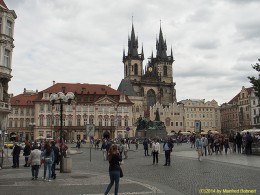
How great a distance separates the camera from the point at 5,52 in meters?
35.1

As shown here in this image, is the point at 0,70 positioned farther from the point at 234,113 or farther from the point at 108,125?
the point at 234,113

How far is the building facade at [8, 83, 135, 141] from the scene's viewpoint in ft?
295

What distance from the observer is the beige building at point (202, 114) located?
138 m

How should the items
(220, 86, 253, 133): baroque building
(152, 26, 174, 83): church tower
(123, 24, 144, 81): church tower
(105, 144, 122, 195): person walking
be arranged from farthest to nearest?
1. (152, 26, 174, 83): church tower
2. (123, 24, 144, 81): church tower
3. (220, 86, 253, 133): baroque building
4. (105, 144, 122, 195): person walking

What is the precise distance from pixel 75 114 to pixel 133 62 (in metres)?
51.4

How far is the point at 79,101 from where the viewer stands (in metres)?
92.3

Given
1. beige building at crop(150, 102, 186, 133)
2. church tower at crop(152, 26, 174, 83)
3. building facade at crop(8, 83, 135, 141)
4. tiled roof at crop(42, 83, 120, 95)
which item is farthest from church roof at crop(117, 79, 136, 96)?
building facade at crop(8, 83, 135, 141)

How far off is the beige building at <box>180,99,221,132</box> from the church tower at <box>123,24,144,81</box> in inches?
881

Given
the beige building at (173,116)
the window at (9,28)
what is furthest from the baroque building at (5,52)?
the beige building at (173,116)

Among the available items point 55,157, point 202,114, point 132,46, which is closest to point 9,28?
point 55,157

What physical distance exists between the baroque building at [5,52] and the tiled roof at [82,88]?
55.4 metres

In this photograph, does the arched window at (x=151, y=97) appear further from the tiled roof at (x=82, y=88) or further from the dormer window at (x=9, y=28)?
the dormer window at (x=9, y=28)

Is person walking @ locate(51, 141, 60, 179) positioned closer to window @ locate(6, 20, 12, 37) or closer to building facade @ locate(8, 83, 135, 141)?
window @ locate(6, 20, 12, 37)

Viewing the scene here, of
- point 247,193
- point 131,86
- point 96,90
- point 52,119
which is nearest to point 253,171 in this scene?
point 247,193
